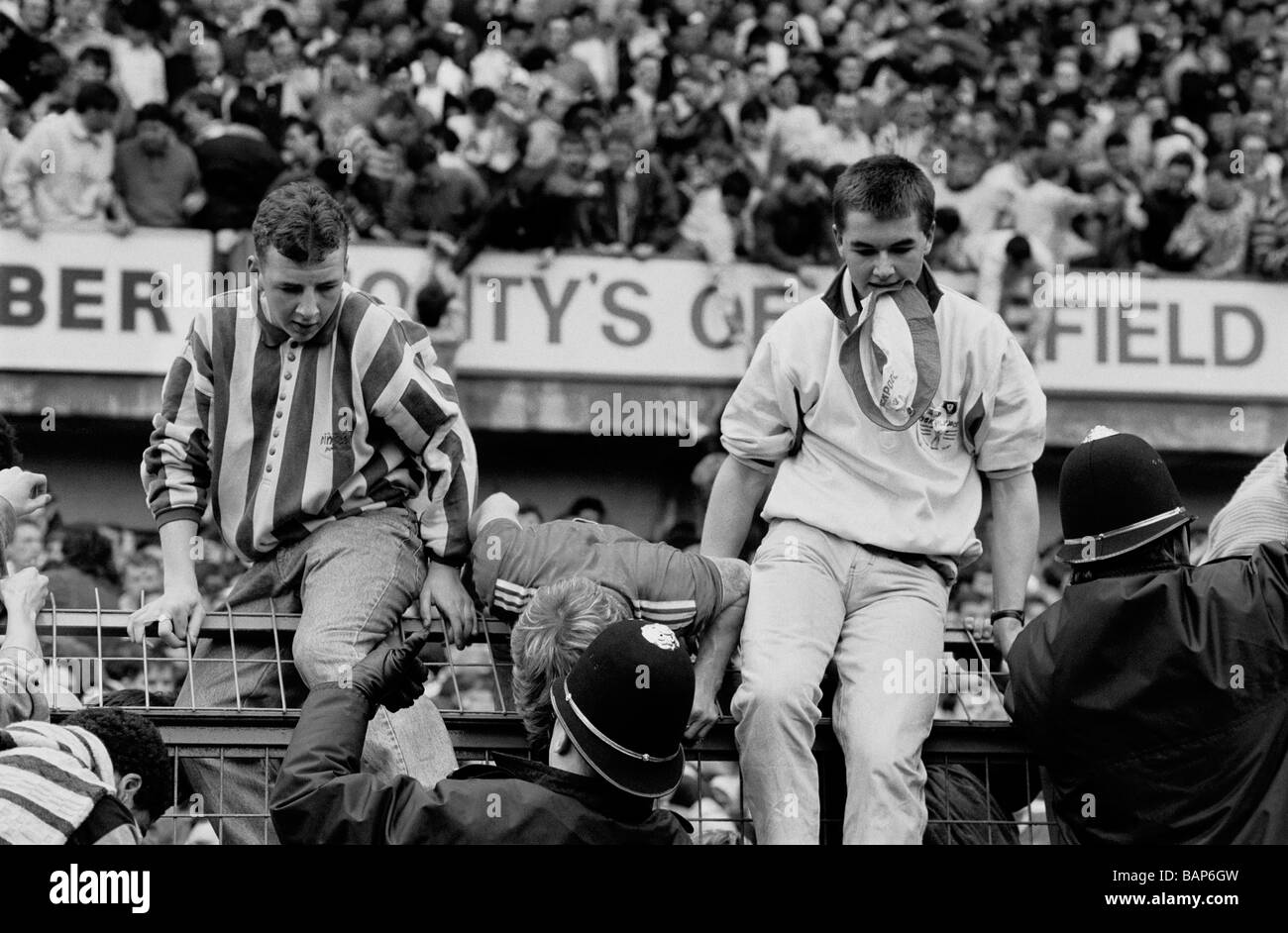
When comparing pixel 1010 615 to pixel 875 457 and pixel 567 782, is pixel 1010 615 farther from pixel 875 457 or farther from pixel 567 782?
pixel 567 782

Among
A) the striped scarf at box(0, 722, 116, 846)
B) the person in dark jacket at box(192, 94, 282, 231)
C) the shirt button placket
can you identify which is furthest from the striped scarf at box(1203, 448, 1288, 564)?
the person in dark jacket at box(192, 94, 282, 231)

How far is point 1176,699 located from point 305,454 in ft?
7.36

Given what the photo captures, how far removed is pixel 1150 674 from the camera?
407 cm

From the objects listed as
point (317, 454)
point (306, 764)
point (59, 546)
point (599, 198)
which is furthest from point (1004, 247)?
point (306, 764)

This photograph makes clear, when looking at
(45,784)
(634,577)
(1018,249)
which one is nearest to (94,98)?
(1018,249)

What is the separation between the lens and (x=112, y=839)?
136 inches

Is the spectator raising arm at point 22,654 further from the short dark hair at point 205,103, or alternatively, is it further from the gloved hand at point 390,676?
the short dark hair at point 205,103

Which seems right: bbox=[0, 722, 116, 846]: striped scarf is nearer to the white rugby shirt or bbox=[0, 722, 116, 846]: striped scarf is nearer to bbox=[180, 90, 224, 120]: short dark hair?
the white rugby shirt

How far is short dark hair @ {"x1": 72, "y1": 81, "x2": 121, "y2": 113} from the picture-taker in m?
11.5

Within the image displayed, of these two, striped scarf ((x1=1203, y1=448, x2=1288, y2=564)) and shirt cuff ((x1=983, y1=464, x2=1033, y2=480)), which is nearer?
striped scarf ((x1=1203, y1=448, x2=1288, y2=564))

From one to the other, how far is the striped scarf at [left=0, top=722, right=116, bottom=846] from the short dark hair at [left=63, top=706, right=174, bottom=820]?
0.60ft
